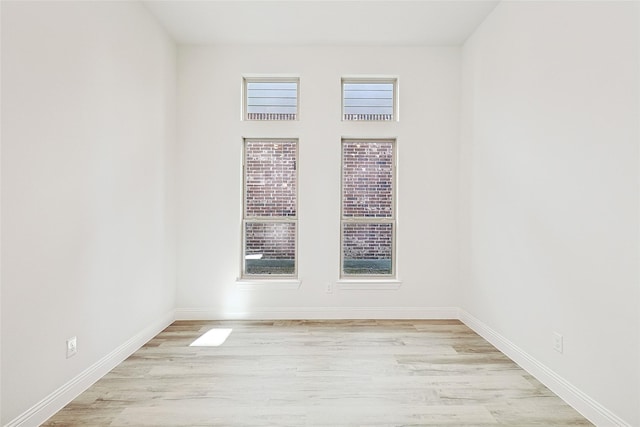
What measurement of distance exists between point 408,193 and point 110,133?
9.43 ft

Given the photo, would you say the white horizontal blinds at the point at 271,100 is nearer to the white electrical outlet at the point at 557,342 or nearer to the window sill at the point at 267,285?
the window sill at the point at 267,285

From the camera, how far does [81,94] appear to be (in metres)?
2.23

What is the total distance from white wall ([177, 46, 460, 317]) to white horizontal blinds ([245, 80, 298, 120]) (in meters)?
0.14

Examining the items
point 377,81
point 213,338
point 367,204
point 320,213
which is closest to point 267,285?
point 213,338

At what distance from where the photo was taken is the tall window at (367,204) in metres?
3.88

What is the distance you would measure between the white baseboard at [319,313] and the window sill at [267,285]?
23cm

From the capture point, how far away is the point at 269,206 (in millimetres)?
3875

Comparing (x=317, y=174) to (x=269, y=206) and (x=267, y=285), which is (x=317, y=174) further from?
(x=267, y=285)

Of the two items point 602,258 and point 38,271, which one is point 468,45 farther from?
point 38,271

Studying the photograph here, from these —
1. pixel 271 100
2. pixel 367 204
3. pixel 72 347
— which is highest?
pixel 271 100

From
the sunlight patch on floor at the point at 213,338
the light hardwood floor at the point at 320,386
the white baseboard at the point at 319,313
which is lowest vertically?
the sunlight patch on floor at the point at 213,338

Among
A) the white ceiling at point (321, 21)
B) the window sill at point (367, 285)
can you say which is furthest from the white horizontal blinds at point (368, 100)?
the window sill at point (367, 285)

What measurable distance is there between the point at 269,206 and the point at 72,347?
220 centimetres

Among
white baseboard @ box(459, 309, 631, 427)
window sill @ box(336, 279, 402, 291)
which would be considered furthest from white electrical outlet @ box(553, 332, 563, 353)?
window sill @ box(336, 279, 402, 291)
